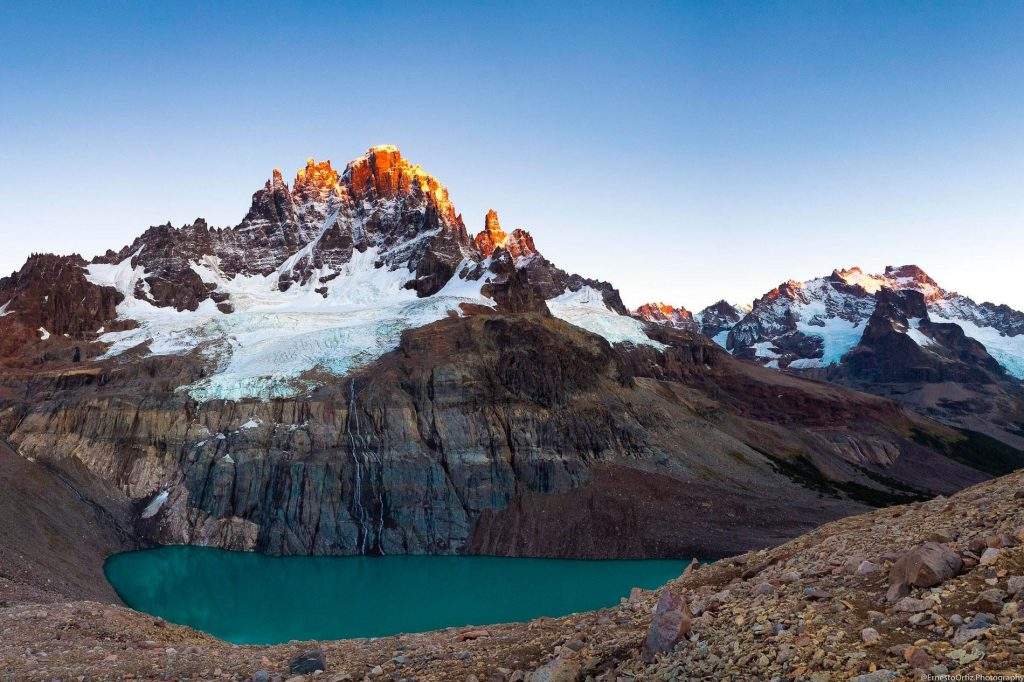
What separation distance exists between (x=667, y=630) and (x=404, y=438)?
9596 centimetres

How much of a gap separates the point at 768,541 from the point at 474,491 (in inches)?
1663

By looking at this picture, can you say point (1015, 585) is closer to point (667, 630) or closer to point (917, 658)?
point (917, 658)

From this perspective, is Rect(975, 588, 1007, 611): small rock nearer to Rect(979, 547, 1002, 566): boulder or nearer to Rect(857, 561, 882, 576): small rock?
Rect(979, 547, 1002, 566): boulder

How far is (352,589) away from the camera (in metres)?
72.7

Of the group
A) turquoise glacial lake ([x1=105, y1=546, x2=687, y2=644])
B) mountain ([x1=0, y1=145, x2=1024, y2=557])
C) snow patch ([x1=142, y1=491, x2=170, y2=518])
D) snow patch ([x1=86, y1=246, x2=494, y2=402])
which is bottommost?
turquoise glacial lake ([x1=105, y1=546, x2=687, y2=644])

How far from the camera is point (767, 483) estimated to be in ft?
359

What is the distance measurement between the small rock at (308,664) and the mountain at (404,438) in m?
76.9

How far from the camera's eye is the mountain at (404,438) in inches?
3696

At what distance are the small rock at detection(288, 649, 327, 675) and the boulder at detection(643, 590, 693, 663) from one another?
8873mm

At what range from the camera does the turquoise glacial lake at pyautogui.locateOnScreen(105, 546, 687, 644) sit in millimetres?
58656

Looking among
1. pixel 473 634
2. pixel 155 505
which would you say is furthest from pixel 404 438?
pixel 473 634

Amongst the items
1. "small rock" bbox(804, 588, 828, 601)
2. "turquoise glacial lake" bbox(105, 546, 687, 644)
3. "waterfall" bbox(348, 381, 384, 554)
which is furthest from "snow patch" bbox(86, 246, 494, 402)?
"small rock" bbox(804, 588, 828, 601)

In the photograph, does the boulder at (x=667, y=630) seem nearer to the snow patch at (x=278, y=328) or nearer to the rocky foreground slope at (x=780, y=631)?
the rocky foreground slope at (x=780, y=631)

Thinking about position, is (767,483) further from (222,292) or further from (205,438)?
(222,292)
